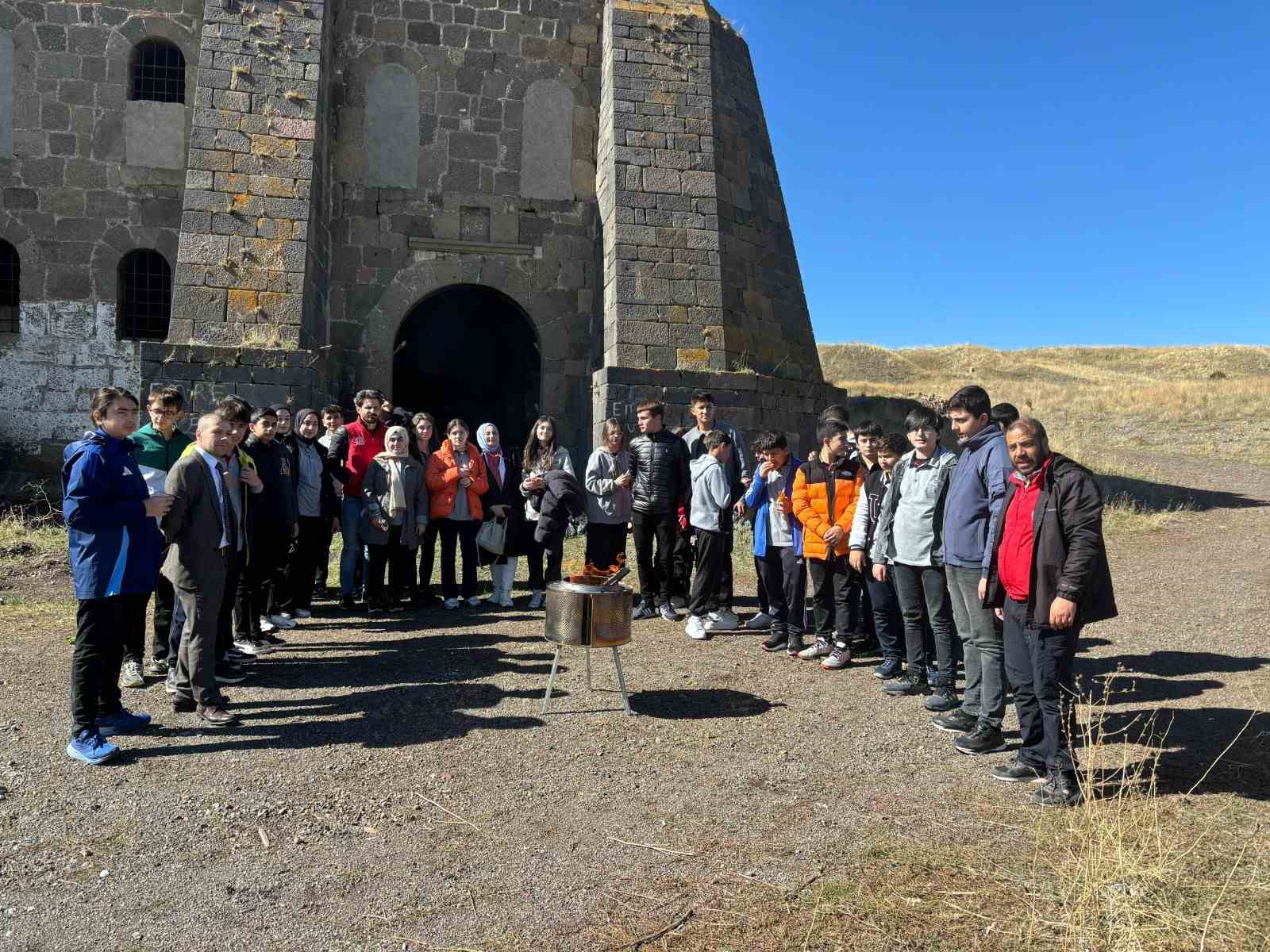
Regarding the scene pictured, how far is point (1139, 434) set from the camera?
26062mm

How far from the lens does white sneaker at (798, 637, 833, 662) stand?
6.79 m

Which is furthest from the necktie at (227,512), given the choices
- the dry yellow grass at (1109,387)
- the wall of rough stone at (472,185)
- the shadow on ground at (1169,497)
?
the dry yellow grass at (1109,387)

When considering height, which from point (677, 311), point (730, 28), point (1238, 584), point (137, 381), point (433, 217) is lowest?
point (1238, 584)

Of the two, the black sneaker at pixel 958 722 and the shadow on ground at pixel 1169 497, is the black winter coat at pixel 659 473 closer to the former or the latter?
the black sneaker at pixel 958 722

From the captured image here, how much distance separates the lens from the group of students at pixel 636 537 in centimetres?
447

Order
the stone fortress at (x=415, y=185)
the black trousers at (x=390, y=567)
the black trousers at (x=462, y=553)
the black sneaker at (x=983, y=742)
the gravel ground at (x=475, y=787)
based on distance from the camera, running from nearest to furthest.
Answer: the gravel ground at (x=475, y=787) < the black sneaker at (x=983, y=742) < the black trousers at (x=390, y=567) < the black trousers at (x=462, y=553) < the stone fortress at (x=415, y=185)

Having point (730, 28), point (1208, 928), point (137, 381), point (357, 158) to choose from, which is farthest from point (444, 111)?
point (1208, 928)

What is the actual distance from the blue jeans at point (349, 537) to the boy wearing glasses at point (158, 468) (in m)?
2.19

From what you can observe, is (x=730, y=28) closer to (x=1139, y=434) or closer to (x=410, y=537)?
(x=410, y=537)

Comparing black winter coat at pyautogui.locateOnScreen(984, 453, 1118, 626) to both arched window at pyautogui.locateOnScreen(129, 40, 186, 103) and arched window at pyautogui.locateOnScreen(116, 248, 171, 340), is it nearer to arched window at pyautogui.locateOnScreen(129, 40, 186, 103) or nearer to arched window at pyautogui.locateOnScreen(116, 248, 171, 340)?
arched window at pyautogui.locateOnScreen(116, 248, 171, 340)

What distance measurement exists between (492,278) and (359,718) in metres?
8.16

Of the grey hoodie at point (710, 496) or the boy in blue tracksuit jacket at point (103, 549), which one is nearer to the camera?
the boy in blue tracksuit jacket at point (103, 549)

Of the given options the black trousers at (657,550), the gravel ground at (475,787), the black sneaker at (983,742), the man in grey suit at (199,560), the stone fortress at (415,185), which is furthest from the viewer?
the stone fortress at (415,185)

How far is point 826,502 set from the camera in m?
6.64
